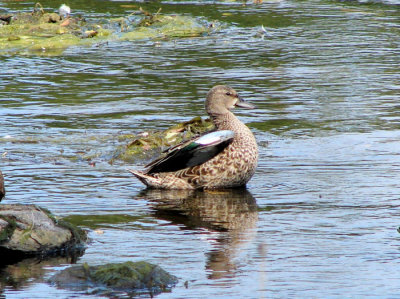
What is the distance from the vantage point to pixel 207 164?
9.87m

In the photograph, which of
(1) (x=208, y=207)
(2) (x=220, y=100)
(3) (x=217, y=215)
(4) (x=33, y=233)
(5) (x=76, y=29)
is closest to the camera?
(4) (x=33, y=233)

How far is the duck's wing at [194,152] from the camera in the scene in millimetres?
9766

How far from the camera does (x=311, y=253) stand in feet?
24.2

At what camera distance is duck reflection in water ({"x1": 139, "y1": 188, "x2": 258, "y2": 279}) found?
732 cm

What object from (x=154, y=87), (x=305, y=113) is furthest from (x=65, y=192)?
(x=154, y=87)

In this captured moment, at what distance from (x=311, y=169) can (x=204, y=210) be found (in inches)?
73.3

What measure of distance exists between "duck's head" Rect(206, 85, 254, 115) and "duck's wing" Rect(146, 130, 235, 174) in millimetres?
585

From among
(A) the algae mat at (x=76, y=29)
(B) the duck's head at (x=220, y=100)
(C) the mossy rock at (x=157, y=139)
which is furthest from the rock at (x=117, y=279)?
(A) the algae mat at (x=76, y=29)

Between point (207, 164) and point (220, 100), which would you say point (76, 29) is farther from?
point (207, 164)

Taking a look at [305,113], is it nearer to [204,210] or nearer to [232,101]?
[232,101]

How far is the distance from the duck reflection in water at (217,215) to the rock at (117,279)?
16.5 inches

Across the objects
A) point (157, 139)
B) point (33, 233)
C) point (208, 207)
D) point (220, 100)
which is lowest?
point (208, 207)

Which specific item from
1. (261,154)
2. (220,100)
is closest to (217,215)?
(220,100)

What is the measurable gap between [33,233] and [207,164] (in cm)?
283
